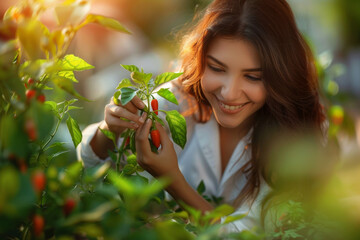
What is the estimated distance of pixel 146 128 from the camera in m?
0.95

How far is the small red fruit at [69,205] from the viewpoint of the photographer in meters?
0.54

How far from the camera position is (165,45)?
4.67 meters

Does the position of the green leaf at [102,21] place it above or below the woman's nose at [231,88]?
above

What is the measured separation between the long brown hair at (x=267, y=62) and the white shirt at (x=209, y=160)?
0.06 metres

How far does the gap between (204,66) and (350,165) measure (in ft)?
7.05

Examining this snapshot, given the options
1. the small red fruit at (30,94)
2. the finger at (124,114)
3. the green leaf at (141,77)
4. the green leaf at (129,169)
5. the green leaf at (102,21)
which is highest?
the green leaf at (102,21)

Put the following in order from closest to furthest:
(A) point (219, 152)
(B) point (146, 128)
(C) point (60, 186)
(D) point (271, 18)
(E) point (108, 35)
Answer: (C) point (60, 186) < (B) point (146, 128) < (D) point (271, 18) < (A) point (219, 152) < (E) point (108, 35)

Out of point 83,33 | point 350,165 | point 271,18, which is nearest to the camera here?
point 271,18

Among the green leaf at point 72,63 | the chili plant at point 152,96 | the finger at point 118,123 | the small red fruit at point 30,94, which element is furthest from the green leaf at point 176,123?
the small red fruit at point 30,94

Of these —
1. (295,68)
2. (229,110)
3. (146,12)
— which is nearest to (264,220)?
(229,110)

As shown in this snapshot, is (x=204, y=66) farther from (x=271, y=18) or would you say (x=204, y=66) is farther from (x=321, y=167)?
(x=321, y=167)

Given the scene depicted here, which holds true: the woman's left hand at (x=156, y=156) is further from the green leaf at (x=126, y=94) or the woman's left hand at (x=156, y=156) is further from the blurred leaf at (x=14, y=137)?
the blurred leaf at (x=14, y=137)

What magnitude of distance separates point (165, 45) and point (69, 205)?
424cm

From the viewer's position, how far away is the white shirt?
1.58 metres
